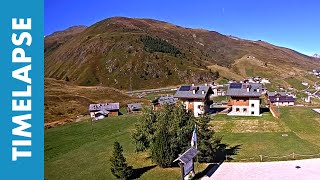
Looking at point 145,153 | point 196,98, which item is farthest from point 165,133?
point 196,98

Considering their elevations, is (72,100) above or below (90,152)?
above

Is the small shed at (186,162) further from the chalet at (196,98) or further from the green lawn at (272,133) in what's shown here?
the chalet at (196,98)

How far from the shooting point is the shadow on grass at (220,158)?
40656mm

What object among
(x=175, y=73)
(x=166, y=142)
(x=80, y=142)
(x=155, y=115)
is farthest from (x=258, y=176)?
(x=175, y=73)

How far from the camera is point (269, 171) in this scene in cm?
4100

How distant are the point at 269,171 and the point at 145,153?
61.0 ft

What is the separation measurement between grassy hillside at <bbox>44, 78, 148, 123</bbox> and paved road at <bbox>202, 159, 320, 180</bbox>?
68.7 meters

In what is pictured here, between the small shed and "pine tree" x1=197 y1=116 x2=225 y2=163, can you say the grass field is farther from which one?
the small shed

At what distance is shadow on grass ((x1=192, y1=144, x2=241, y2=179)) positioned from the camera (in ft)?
133

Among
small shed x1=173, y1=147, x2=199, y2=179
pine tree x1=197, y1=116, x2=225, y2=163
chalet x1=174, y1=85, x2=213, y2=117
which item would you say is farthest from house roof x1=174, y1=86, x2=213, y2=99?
small shed x1=173, y1=147, x2=199, y2=179

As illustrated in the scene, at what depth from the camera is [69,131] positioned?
79.4m

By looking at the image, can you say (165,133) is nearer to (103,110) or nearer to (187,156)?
(187,156)

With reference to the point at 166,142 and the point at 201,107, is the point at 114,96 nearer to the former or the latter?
the point at 201,107

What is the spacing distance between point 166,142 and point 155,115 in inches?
298
